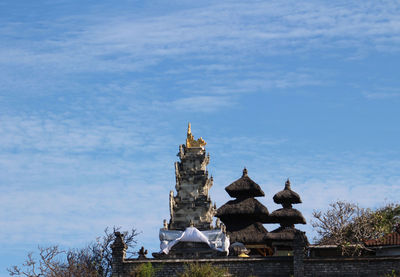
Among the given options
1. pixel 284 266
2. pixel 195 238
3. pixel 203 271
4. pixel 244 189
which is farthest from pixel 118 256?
pixel 244 189

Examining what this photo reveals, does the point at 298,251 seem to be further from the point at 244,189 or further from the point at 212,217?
the point at 244,189

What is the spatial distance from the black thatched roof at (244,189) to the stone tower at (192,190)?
4435 mm

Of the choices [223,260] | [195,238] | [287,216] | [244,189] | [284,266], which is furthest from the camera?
[244,189]

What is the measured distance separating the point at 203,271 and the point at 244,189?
51.1 feet

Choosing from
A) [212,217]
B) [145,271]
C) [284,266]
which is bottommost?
[284,266]

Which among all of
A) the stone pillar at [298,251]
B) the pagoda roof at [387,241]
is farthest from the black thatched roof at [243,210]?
the stone pillar at [298,251]

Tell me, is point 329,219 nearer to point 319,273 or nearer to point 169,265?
point 319,273

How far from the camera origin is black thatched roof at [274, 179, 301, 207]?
63.9 meters

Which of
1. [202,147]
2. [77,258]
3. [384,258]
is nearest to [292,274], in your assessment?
[384,258]

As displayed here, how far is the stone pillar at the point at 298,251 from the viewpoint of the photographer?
51.0 m

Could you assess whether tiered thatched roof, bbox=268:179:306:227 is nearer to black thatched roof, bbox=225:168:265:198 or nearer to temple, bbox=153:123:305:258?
temple, bbox=153:123:305:258

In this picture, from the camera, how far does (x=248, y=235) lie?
6325 cm

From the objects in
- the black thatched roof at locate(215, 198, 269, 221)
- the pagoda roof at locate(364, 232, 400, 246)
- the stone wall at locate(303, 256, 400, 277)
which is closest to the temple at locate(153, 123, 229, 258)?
the black thatched roof at locate(215, 198, 269, 221)

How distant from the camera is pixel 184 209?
59.4 metres
